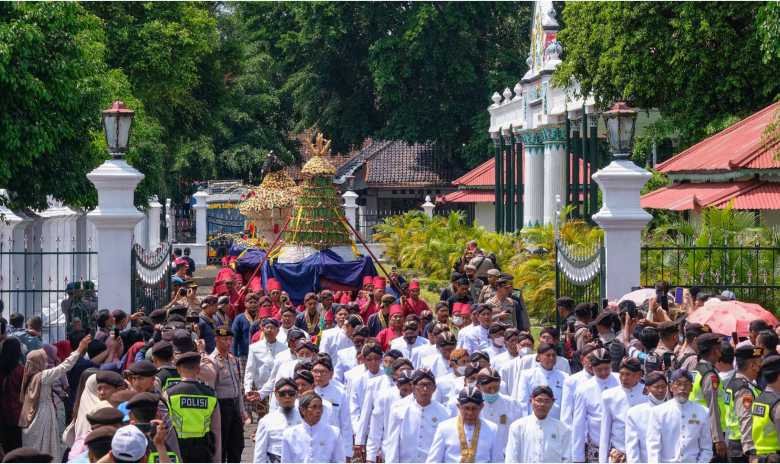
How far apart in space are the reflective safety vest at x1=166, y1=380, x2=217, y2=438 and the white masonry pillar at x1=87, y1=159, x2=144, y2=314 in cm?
590

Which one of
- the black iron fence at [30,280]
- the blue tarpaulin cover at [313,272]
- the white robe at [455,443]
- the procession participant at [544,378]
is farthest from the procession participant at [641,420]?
the blue tarpaulin cover at [313,272]

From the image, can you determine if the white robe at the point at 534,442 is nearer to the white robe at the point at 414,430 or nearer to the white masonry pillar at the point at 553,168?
the white robe at the point at 414,430

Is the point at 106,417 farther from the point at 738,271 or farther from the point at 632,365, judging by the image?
the point at 738,271

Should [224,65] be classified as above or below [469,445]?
above

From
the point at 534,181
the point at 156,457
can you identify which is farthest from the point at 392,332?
the point at 534,181

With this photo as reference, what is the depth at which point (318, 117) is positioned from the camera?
57.8 meters

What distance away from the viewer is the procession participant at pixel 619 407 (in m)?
10.7

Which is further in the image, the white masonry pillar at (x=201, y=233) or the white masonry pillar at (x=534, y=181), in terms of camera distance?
the white masonry pillar at (x=201, y=233)

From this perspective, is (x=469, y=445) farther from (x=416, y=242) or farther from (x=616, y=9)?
(x=416, y=242)

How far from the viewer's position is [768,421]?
382 inches

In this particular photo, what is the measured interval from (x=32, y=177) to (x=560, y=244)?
755cm

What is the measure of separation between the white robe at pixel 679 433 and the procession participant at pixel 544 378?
190 centimetres

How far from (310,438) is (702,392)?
120 inches

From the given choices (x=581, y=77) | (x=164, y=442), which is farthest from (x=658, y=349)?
(x=581, y=77)
